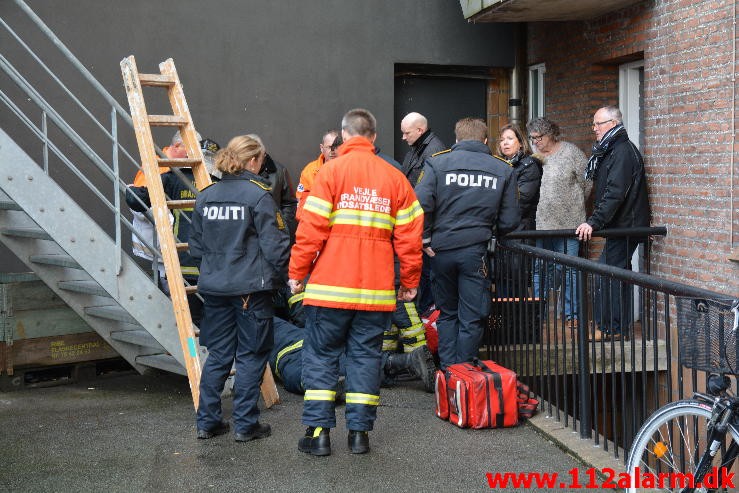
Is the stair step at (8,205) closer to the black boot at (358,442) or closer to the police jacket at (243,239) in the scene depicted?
the police jacket at (243,239)

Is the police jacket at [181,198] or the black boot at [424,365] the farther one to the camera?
the police jacket at [181,198]

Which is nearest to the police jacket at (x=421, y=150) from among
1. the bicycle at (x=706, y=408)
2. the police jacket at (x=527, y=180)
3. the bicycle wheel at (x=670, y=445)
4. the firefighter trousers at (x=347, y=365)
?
the police jacket at (x=527, y=180)

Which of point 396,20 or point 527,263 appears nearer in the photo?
point 527,263

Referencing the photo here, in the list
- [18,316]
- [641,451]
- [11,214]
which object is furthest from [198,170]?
[641,451]

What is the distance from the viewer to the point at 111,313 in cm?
A: 700

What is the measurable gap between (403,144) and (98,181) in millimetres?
3278

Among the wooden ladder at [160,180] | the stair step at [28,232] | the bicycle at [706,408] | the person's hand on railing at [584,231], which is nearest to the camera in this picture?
the bicycle at [706,408]

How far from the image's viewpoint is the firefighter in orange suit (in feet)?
17.2

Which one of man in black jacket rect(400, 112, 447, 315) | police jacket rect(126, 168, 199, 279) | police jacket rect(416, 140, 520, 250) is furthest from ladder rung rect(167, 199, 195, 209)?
man in black jacket rect(400, 112, 447, 315)

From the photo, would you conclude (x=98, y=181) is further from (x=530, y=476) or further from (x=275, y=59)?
(x=530, y=476)

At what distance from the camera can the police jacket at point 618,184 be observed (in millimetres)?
7574

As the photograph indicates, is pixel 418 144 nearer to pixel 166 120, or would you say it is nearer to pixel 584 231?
pixel 584 231

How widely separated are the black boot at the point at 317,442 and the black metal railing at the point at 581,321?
5.11 ft

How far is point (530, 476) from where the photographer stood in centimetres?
503
